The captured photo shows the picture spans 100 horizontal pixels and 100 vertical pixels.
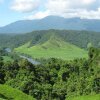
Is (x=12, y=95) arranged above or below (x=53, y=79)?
above

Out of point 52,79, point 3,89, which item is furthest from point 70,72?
point 3,89

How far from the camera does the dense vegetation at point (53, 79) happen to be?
90062 millimetres

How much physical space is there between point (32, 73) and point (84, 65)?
28.7m

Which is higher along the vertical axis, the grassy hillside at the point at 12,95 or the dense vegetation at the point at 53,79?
the grassy hillside at the point at 12,95

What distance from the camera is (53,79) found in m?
110

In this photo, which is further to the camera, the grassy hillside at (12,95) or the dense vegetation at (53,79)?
the dense vegetation at (53,79)

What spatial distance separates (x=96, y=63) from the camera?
417ft

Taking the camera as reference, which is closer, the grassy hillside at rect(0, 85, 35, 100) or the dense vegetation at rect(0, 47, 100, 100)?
the grassy hillside at rect(0, 85, 35, 100)

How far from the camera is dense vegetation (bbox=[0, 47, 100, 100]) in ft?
295

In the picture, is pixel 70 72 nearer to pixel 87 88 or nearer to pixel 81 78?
pixel 81 78

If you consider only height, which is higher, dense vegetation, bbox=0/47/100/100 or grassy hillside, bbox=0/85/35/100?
grassy hillside, bbox=0/85/35/100

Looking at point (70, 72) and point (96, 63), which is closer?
point (70, 72)

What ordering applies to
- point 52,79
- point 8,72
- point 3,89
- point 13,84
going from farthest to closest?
point 52,79, point 8,72, point 13,84, point 3,89

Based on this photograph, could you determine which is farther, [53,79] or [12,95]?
[53,79]
